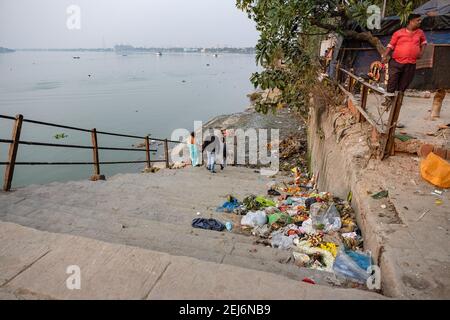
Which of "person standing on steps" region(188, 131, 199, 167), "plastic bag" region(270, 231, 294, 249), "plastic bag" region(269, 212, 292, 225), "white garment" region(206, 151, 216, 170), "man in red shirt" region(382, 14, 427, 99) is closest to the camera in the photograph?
"plastic bag" region(270, 231, 294, 249)

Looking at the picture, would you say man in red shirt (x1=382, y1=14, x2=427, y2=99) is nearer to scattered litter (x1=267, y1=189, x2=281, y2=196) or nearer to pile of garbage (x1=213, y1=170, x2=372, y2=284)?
pile of garbage (x1=213, y1=170, x2=372, y2=284)

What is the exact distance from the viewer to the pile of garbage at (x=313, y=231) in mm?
2844

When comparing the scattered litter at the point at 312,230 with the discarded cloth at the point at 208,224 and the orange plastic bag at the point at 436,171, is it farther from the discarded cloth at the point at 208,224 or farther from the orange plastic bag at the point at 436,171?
the orange plastic bag at the point at 436,171

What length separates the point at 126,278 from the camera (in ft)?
6.94

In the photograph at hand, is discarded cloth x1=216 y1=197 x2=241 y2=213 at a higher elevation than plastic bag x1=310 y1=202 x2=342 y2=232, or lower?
lower

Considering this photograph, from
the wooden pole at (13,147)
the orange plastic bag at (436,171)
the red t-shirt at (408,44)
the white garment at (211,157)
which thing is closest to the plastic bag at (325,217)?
the orange plastic bag at (436,171)

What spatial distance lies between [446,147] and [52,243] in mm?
4858

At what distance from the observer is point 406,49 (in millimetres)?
5266

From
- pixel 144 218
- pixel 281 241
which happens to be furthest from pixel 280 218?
pixel 144 218

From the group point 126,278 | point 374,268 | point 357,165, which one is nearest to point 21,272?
point 126,278

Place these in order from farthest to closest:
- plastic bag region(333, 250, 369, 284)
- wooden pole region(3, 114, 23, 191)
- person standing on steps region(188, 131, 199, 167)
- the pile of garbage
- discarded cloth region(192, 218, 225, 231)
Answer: person standing on steps region(188, 131, 199, 167) → wooden pole region(3, 114, 23, 191) → discarded cloth region(192, 218, 225, 231) → the pile of garbage → plastic bag region(333, 250, 369, 284)

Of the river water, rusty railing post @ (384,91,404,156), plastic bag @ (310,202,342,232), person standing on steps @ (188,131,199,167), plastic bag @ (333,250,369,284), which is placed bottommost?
the river water

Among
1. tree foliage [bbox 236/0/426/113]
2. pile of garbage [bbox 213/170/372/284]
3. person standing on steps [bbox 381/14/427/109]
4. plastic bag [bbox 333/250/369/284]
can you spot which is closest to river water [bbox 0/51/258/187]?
tree foliage [bbox 236/0/426/113]

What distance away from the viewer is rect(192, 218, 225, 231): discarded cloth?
4.01m
